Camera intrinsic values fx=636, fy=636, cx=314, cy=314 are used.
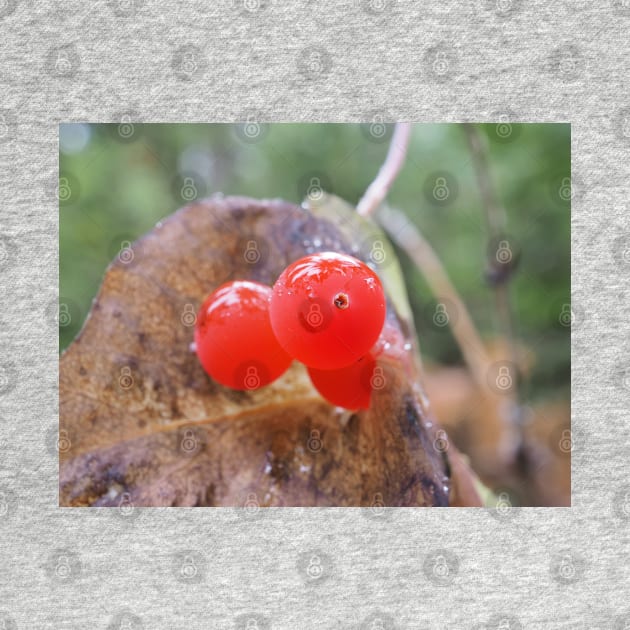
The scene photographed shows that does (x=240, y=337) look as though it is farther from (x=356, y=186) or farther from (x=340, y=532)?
(x=356, y=186)

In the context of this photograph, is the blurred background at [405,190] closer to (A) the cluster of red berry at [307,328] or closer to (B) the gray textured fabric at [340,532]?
(B) the gray textured fabric at [340,532]

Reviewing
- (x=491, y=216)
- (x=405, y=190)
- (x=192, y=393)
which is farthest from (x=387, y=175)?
(x=405, y=190)

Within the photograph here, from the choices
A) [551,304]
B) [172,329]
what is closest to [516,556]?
[551,304]

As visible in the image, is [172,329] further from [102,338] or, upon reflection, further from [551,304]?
[551,304]

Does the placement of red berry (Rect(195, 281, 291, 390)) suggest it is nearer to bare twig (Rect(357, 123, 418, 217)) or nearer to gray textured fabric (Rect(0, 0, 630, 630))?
bare twig (Rect(357, 123, 418, 217))

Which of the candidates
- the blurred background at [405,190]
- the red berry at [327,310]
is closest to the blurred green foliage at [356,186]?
the blurred background at [405,190]
